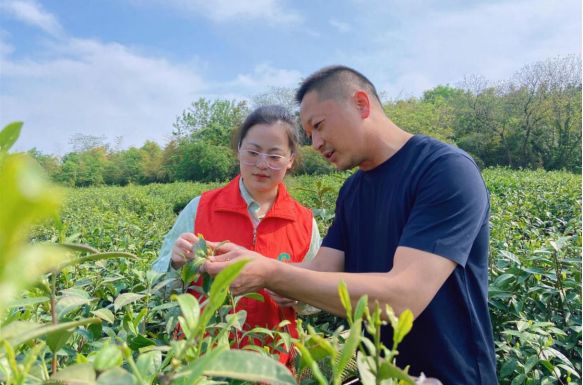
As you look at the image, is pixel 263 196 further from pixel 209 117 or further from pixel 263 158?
pixel 209 117

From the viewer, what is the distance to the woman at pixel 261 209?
75.8 inches

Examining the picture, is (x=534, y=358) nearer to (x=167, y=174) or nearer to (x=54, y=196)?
(x=54, y=196)

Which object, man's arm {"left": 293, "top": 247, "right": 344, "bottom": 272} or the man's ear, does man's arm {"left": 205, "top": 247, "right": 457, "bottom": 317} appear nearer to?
man's arm {"left": 293, "top": 247, "right": 344, "bottom": 272}

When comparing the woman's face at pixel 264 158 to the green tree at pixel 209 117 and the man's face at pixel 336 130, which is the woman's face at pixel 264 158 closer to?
the man's face at pixel 336 130

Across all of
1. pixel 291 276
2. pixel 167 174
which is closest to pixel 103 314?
pixel 291 276

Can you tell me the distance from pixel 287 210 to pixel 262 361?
1604 millimetres

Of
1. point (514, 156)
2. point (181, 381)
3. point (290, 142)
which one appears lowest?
point (514, 156)

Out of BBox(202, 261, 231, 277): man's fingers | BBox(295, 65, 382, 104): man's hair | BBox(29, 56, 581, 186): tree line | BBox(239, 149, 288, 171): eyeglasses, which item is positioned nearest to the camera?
BBox(202, 261, 231, 277): man's fingers

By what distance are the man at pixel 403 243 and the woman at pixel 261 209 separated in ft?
0.97

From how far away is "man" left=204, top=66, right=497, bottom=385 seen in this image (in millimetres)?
1170

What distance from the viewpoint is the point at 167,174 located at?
110ft

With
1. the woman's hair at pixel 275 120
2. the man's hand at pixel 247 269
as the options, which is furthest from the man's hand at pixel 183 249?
the woman's hair at pixel 275 120

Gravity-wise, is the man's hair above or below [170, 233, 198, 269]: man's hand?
above

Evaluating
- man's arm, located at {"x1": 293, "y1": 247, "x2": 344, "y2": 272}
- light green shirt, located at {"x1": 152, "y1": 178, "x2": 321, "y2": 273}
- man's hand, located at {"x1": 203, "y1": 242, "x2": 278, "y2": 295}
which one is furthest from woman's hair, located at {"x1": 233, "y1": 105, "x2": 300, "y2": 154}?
man's hand, located at {"x1": 203, "y1": 242, "x2": 278, "y2": 295}
